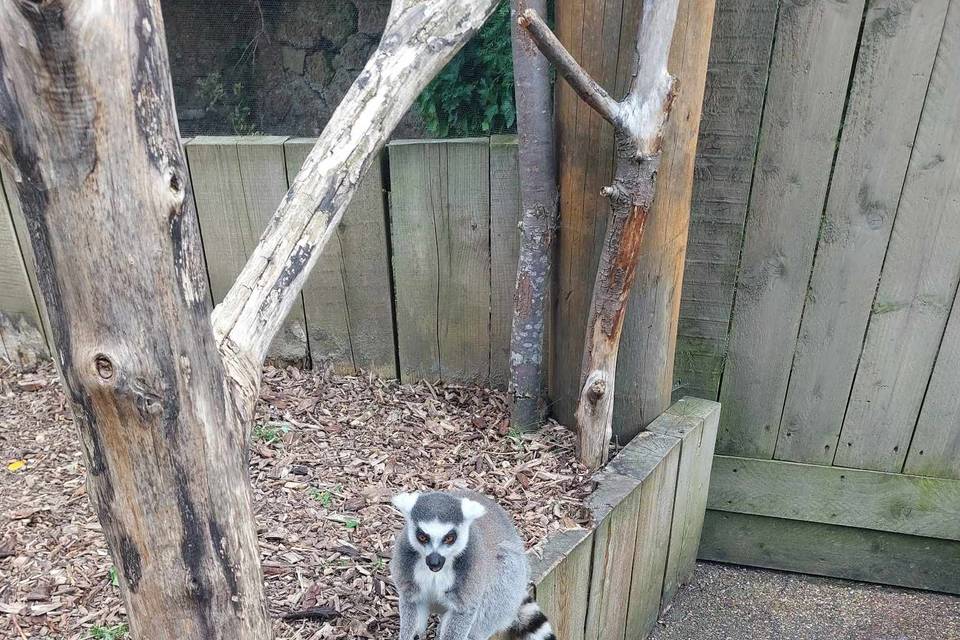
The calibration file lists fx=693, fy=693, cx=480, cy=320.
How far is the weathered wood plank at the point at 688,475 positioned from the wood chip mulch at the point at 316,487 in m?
0.40

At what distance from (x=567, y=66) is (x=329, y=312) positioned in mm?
1602

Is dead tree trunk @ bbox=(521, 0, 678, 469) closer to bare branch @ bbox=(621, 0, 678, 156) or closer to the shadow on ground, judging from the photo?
bare branch @ bbox=(621, 0, 678, 156)

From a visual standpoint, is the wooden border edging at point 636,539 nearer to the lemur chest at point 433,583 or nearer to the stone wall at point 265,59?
the lemur chest at point 433,583

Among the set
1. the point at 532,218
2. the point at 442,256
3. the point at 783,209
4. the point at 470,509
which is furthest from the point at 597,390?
the point at 783,209

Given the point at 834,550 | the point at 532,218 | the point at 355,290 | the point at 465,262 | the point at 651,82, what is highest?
the point at 651,82

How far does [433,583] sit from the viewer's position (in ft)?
5.93

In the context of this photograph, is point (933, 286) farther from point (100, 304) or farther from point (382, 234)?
point (100, 304)

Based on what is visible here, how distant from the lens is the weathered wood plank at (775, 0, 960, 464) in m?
2.27

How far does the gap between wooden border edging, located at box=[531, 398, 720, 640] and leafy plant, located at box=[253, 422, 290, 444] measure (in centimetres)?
116

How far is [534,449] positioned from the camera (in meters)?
2.60

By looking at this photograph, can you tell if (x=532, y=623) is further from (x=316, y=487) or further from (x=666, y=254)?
(x=666, y=254)

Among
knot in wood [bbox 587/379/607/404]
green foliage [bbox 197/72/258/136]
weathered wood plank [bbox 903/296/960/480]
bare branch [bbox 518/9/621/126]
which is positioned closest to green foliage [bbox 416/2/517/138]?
bare branch [bbox 518/9/621/126]

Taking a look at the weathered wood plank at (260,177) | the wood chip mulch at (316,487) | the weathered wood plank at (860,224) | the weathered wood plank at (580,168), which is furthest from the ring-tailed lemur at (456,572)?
the weathered wood plank at (860,224)

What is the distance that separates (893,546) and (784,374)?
3.26ft
